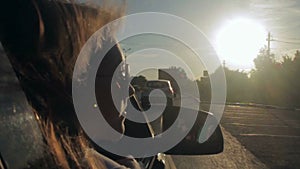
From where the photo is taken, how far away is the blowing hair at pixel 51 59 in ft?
3.73

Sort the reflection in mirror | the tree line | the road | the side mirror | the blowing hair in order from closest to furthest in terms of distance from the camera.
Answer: the reflection in mirror, the blowing hair, the side mirror, the road, the tree line

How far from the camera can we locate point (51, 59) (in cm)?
124

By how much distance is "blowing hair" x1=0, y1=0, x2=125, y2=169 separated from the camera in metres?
1.14

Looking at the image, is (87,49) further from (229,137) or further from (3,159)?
(229,137)

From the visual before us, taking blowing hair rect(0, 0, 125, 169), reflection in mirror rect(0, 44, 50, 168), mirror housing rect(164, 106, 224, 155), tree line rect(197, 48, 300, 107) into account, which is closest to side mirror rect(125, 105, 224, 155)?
mirror housing rect(164, 106, 224, 155)

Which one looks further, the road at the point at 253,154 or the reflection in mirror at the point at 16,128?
the road at the point at 253,154

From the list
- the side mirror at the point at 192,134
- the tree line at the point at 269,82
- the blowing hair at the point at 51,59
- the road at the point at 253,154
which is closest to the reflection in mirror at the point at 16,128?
the blowing hair at the point at 51,59

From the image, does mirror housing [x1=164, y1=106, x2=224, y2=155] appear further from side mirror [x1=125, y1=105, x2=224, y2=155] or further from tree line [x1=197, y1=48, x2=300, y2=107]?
tree line [x1=197, y1=48, x2=300, y2=107]

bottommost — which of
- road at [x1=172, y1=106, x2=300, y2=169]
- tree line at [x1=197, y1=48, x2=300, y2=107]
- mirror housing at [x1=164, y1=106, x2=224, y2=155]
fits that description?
road at [x1=172, y1=106, x2=300, y2=169]

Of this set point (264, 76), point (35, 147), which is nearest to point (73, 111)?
point (35, 147)

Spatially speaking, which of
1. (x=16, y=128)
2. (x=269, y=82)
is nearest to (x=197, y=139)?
(x=16, y=128)

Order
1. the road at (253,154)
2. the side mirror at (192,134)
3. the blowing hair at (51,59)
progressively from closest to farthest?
the blowing hair at (51,59) < the side mirror at (192,134) < the road at (253,154)

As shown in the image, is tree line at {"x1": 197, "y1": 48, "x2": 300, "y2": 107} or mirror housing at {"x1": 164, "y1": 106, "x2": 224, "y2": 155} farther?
tree line at {"x1": 197, "y1": 48, "x2": 300, "y2": 107}

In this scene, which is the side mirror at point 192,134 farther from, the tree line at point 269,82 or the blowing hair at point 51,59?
the tree line at point 269,82
